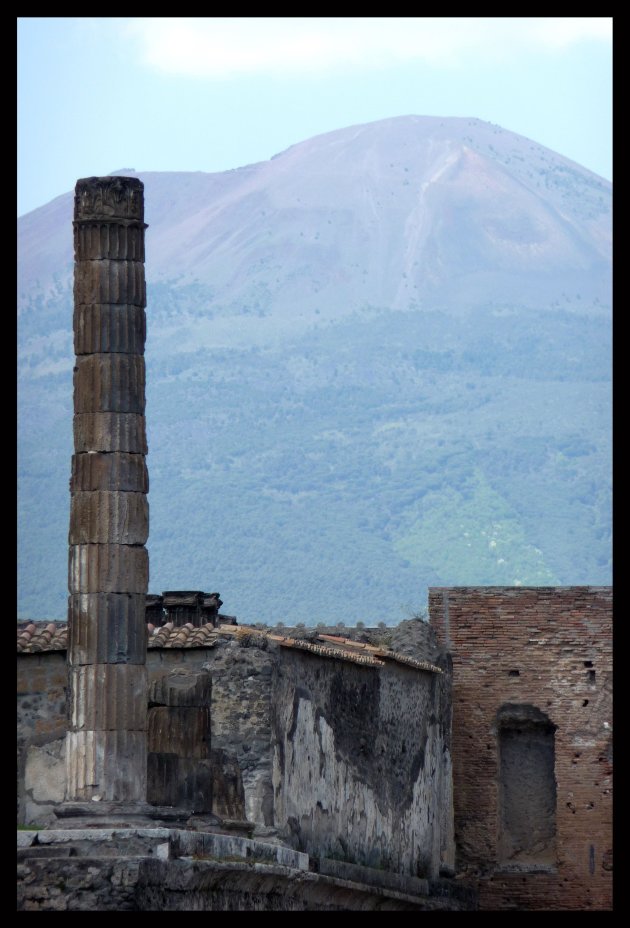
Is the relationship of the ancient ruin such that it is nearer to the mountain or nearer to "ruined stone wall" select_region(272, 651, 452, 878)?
"ruined stone wall" select_region(272, 651, 452, 878)

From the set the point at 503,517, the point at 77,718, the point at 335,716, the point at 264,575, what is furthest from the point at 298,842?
the point at 503,517

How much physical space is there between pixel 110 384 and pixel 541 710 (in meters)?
11.6

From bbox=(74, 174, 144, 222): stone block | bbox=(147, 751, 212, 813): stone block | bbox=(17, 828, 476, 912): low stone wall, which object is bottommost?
bbox=(17, 828, 476, 912): low stone wall

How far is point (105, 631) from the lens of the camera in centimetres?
2122

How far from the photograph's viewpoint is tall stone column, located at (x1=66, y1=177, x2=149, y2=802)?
2103cm

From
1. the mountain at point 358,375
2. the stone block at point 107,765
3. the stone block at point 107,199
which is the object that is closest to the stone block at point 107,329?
the stone block at point 107,199

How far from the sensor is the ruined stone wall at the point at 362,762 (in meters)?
24.0

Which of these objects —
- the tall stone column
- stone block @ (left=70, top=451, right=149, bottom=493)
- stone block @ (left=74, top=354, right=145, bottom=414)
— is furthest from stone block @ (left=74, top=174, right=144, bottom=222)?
stone block @ (left=70, top=451, right=149, bottom=493)

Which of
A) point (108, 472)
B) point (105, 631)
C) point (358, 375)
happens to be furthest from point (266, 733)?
point (358, 375)

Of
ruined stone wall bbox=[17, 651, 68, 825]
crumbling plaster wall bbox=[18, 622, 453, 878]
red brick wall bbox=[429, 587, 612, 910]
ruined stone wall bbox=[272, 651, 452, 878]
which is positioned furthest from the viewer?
red brick wall bbox=[429, 587, 612, 910]

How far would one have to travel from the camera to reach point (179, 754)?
2127cm

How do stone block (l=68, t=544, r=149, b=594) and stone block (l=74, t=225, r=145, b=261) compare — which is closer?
stone block (l=68, t=544, r=149, b=594)

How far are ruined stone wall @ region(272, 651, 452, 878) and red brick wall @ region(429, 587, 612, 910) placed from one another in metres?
1.43
